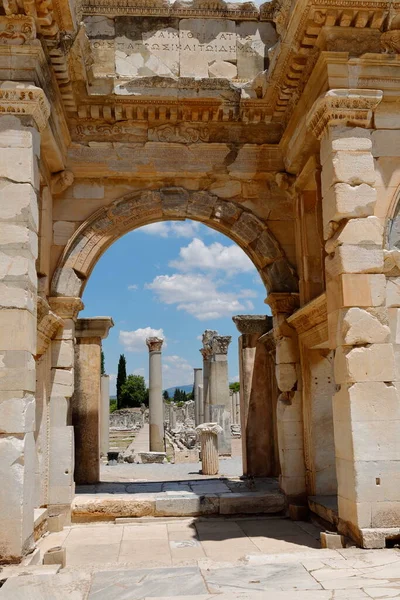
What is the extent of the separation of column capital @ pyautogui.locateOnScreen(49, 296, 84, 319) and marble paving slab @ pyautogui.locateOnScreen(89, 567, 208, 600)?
421 centimetres

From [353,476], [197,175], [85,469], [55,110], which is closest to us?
[353,476]

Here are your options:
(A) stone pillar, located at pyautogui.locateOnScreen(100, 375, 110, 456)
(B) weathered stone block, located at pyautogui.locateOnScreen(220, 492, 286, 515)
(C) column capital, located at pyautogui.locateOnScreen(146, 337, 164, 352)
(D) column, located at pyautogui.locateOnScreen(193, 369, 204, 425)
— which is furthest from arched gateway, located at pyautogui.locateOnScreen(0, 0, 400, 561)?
(D) column, located at pyautogui.locateOnScreen(193, 369, 204, 425)

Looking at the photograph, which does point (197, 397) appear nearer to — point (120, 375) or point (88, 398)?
point (88, 398)

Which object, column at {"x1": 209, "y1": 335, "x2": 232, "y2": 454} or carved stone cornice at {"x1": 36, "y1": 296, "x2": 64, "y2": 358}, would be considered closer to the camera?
carved stone cornice at {"x1": 36, "y1": 296, "x2": 64, "y2": 358}

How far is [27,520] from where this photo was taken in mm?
6164

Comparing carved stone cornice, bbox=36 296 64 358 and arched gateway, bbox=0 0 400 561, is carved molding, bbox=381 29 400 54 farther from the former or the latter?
carved stone cornice, bbox=36 296 64 358

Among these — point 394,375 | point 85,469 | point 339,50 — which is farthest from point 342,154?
point 85,469

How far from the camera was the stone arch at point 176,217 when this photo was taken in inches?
357

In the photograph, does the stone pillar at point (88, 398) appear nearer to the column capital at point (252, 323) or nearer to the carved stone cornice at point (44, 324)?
the column capital at point (252, 323)

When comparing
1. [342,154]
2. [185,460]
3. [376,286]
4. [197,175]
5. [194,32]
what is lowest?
[185,460]

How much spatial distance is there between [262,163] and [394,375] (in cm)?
431

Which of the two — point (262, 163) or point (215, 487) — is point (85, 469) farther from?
point (262, 163)

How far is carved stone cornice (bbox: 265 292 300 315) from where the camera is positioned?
902cm

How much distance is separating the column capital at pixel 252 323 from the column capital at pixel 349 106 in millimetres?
5475
